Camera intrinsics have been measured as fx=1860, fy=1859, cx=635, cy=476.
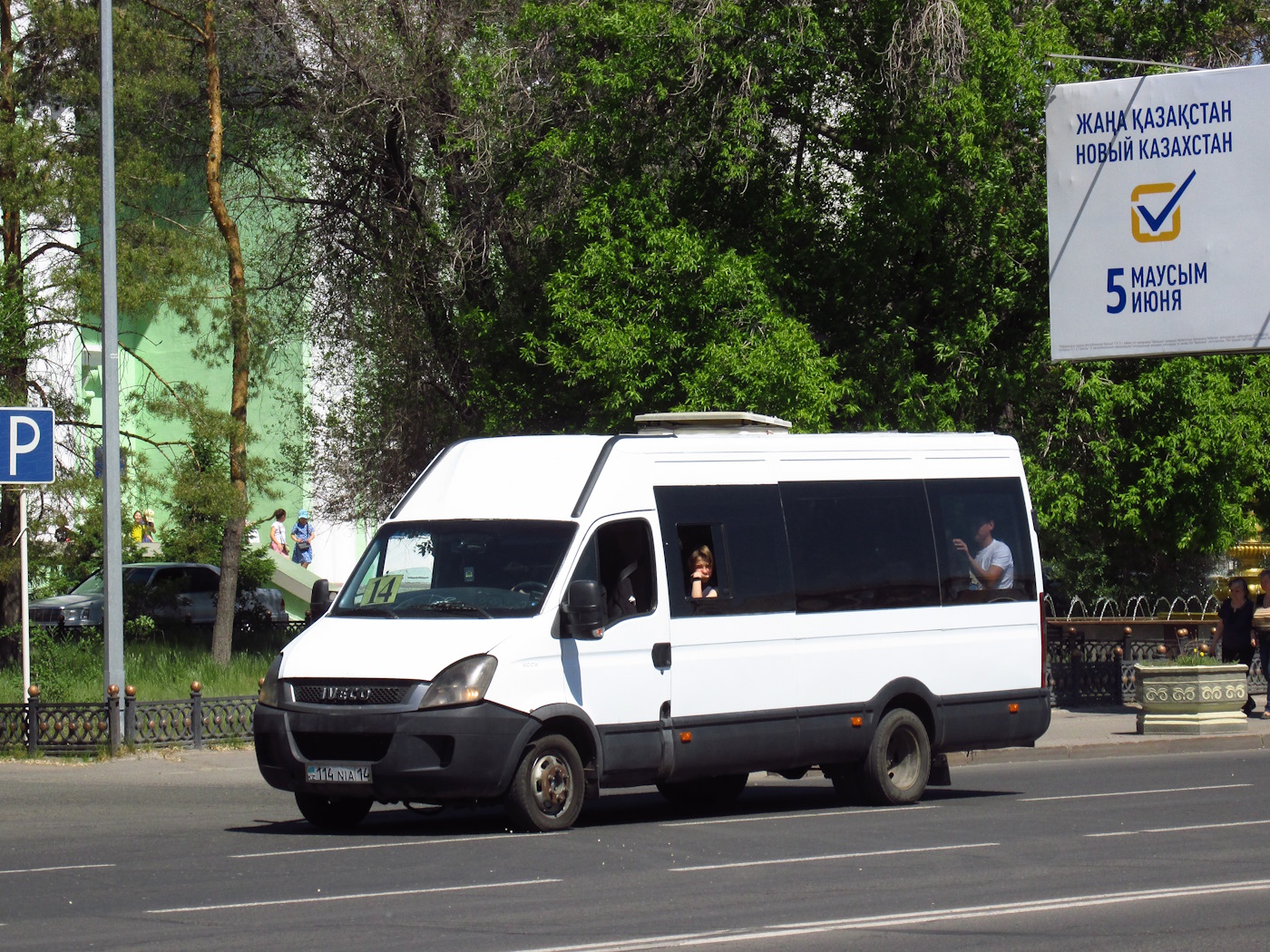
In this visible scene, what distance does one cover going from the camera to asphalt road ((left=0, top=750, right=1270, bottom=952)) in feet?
26.7

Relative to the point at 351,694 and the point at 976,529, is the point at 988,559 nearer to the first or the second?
the point at 976,529

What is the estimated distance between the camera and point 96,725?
1839 centimetres

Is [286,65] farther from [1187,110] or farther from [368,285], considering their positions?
[1187,110]

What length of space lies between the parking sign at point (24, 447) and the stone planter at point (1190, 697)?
40.2 ft

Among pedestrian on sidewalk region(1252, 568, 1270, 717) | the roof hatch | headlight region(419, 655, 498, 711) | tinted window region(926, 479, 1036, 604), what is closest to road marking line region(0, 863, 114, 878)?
headlight region(419, 655, 498, 711)

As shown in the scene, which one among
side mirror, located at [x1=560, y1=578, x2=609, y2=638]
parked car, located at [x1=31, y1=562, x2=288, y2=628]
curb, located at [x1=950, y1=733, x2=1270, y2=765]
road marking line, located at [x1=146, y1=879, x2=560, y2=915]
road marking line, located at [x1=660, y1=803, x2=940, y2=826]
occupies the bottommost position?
curb, located at [x1=950, y1=733, x2=1270, y2=765]

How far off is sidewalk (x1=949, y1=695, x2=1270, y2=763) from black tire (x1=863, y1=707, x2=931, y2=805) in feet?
14.0

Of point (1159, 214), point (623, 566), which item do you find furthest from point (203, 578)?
point (623, 566)

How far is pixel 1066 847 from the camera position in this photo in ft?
36.9

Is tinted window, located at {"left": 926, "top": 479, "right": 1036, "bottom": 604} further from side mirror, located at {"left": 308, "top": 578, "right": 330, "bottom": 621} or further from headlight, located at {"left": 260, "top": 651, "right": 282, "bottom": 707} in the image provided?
headlight, located at {"left": 260, "top": 651, "right": 282, "bottom": 707}

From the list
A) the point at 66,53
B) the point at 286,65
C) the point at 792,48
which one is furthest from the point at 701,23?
the point at 66,53

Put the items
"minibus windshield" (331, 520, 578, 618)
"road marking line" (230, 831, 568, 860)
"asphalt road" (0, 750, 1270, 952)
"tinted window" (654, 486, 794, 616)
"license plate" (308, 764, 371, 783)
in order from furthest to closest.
Result: 1. "tinted window" (654, 486, 794, 616)
2. "minibus windshield" (331, 520, 578, 618)
3. "license plate" (308, 764, 371, 783)
4. "road marking line" (230, 831, 568, 860)
5. "asphalt road" (0, 750, 1270, 952)

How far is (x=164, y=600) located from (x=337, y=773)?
21.4m

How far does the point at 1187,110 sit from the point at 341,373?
58.0 feet
